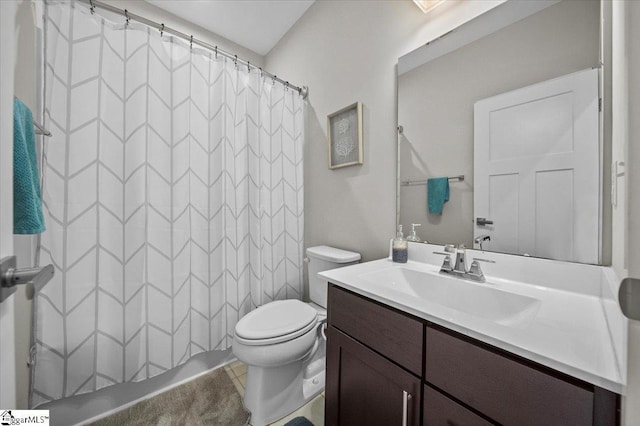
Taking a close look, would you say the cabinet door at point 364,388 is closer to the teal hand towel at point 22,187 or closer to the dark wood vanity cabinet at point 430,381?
the dark wood vanity cabinet at point 430,381

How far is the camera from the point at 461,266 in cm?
93

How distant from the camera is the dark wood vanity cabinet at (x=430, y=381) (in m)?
0.43

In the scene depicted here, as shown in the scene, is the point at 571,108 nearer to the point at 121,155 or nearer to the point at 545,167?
the point at 545,167

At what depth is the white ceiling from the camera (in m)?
1.73

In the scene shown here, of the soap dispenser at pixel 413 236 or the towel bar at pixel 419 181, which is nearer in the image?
the towel bar at pixel 419 181

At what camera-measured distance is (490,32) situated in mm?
944

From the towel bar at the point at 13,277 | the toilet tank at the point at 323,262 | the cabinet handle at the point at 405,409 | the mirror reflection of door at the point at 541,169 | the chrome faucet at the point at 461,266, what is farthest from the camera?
the toilet tank at the point at 323,262

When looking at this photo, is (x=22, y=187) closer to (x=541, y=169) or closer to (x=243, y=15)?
(x=541, y=169)

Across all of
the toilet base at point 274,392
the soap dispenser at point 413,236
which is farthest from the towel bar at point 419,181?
the toilet base at point 274,392

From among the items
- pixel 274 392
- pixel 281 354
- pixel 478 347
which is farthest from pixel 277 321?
pixel 478 347

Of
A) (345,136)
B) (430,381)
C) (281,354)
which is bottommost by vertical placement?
(281,354)

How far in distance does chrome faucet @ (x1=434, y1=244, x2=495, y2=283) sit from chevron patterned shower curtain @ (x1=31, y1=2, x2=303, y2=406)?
1.15 metres

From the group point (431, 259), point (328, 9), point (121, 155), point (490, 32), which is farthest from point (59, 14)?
point (431, 259)

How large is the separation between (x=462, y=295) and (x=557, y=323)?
0.95 ft
